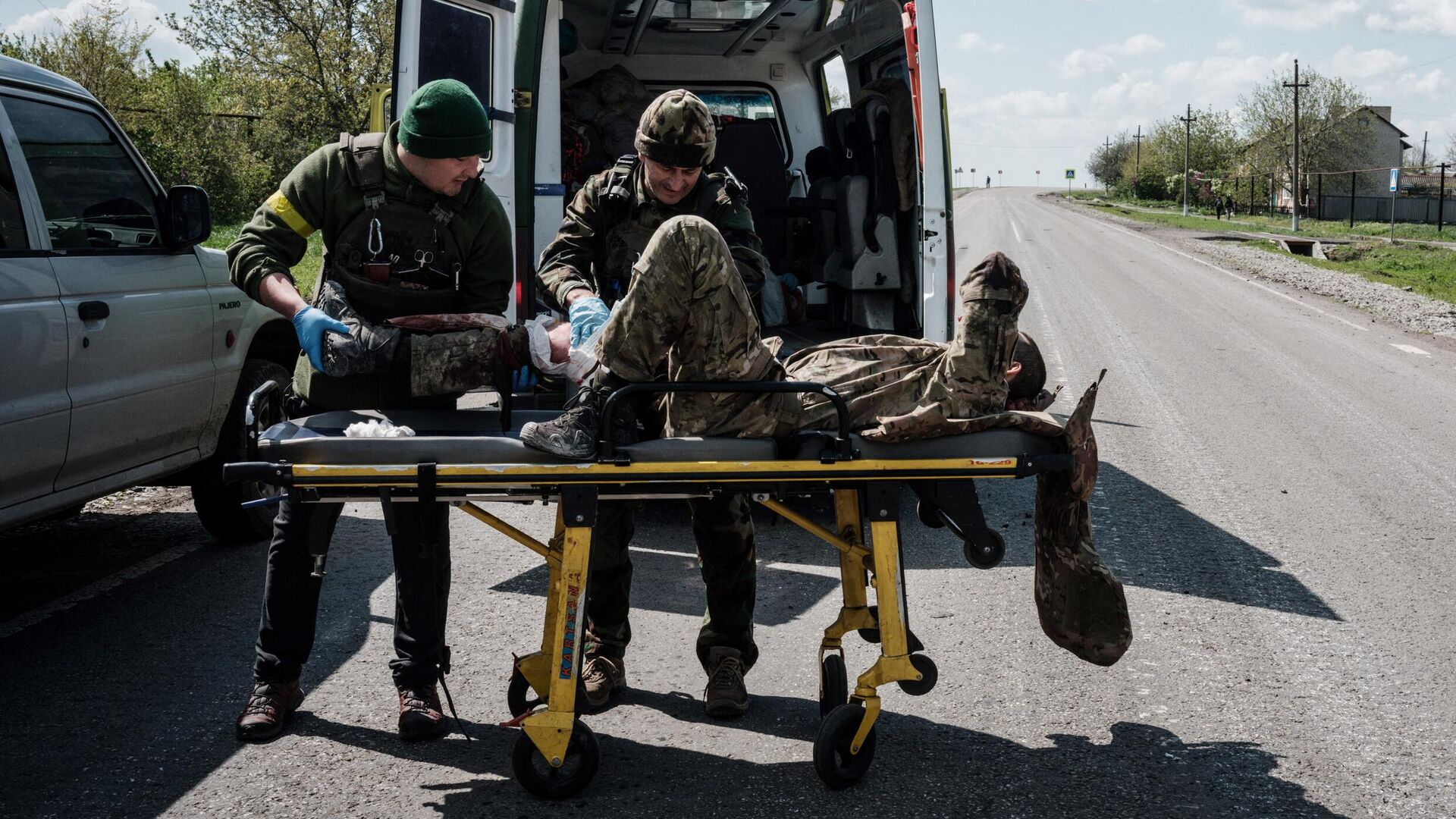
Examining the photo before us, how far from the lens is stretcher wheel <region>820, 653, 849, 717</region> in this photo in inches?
151

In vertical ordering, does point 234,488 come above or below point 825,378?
below

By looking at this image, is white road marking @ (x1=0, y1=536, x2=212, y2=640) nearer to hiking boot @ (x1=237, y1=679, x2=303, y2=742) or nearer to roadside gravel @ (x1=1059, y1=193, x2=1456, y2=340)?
hiking boot @ (x1=237, y1=679, x2=303, y2=742)

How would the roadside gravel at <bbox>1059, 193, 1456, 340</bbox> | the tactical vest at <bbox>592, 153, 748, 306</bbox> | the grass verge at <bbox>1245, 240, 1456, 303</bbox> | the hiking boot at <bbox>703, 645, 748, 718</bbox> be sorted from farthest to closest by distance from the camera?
1. the grass verge at <bbox>1245, 240, 1456, 303</bbox>
2. the roadside gravel at <bbox>1059, 193, 1456, 340</bbox>
3. the tactical vest at <bbox>592, 153, 748, 306</bbox>
4. the hiking boot at <bbox>703, 645, 748, 718</bbox>

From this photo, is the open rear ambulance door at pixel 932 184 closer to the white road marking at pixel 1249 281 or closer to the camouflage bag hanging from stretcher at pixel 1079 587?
the camouflage bag hanging from stretcher at pixel 1079 587

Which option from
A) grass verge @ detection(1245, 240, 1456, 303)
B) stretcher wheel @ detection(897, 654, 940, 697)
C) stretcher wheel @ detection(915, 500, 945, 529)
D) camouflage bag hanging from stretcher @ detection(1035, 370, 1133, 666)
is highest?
stretcher wheel @ detection(915, 500, 945, 529)

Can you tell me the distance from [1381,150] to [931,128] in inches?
3798

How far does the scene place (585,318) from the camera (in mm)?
3734

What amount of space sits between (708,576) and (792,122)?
A: 5.89 metres

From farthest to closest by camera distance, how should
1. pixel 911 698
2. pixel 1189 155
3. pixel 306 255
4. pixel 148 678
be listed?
pixel 1189 155 < pixel 306 255 < pixel 148 678 < pixel 911 698

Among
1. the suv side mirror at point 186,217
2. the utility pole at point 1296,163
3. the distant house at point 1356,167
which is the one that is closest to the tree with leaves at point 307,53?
the suv side mirror at point 186,217

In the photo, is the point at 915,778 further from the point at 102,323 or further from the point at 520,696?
the point at 102,323

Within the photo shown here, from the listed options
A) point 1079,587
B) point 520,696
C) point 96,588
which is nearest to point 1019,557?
point 1079,587

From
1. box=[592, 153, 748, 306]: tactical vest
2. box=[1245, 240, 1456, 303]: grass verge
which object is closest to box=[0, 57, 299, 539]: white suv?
box=[592, 153, 748, 306]: tactical vest

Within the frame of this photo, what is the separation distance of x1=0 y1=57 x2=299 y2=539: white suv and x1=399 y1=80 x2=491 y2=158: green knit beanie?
1.60 meters
